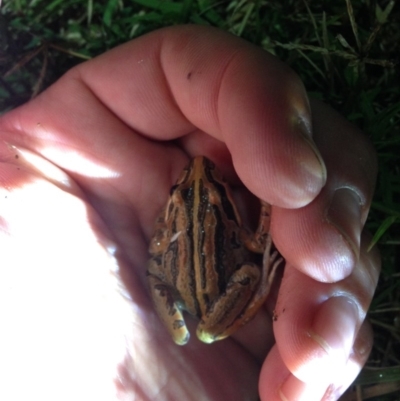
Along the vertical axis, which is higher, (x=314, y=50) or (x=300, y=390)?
(x=314, y=50)

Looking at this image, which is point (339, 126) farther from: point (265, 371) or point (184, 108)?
point (265, 371)

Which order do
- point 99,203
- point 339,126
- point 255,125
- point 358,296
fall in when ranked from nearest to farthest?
1. point 255,125
2. point 358,296
3. point 339,126
4. point 99,203

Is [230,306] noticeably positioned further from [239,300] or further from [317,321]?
[317,321]

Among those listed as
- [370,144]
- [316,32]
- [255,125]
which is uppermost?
[255,125]

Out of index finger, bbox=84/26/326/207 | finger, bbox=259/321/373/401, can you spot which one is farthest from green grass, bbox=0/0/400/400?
index finger, bbox=84/26/326/207

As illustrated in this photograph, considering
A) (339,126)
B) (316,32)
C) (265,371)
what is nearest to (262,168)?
(339,126)

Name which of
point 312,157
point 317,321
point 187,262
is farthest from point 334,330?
point 187,262

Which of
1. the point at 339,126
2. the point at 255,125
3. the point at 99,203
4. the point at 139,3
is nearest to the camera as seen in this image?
the point at 255,125
